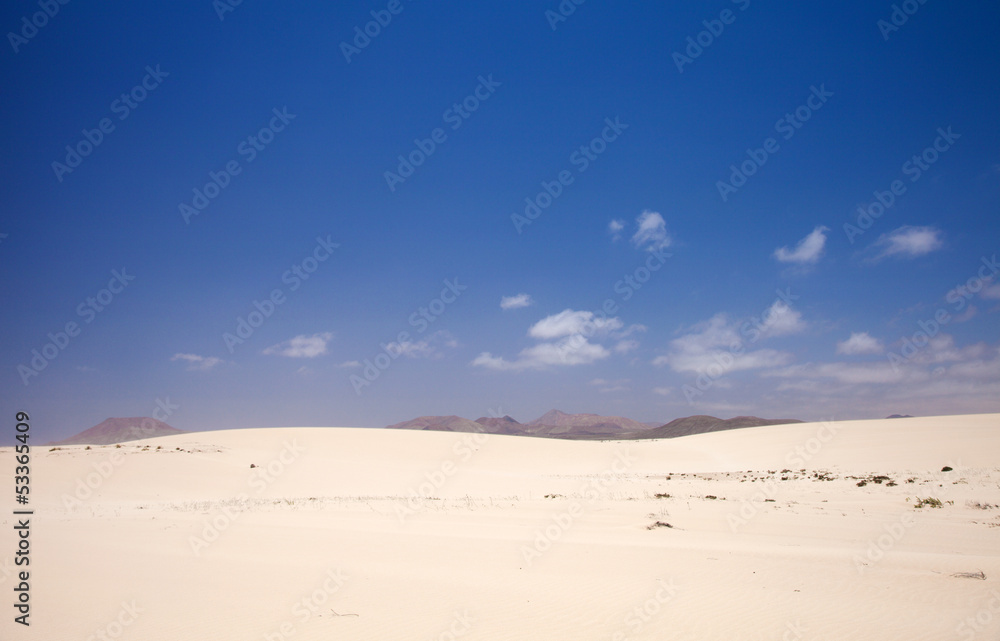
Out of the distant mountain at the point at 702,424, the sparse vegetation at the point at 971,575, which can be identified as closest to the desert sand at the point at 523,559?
the sparse vegetation at the point at 971,575

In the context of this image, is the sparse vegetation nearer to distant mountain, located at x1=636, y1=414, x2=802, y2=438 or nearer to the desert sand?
the desert sand

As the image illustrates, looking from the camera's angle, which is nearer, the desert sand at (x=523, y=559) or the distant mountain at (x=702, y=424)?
the desert sand at (x=523, y=559)

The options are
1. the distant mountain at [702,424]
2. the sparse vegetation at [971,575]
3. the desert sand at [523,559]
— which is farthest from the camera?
the distant mountain at [702,424]

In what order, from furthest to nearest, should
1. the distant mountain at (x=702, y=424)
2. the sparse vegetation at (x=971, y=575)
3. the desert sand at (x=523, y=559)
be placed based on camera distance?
the distant mountain at (x=702, y=424) < the sparse vegetation at (x=971, y=575) < the desert sand at (x=523, y=559)

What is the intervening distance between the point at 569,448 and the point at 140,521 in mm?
35180

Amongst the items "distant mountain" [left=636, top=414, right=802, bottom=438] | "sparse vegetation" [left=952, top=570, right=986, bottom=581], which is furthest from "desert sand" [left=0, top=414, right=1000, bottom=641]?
"distant mountain" [left=636, top=414, right=802, bottom=438]

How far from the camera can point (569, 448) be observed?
45031 mm

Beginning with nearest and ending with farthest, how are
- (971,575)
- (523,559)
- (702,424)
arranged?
1. (971,575)
2. (523,559)
3. (702,424)

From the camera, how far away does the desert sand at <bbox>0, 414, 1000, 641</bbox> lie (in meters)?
6.44

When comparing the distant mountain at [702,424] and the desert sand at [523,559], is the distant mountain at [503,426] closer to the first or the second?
the distant mountain at [702,424]

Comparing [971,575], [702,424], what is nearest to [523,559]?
[971,575]

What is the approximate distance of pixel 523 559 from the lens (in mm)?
9812

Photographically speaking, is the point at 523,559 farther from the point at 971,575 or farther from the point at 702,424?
the point at 702,424

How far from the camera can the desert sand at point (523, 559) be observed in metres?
6.44
